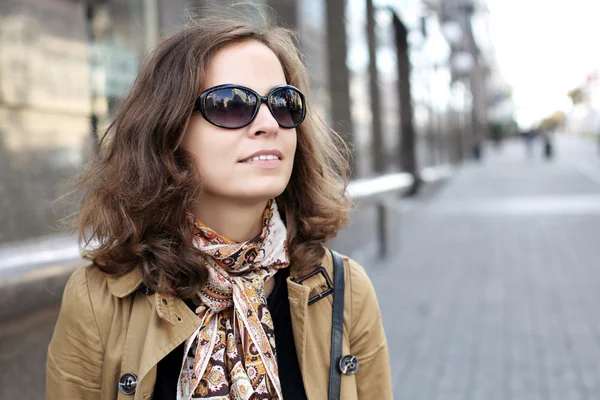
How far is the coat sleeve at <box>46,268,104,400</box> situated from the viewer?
5.63 feet

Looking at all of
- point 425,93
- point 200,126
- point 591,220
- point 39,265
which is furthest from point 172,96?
point 425,93

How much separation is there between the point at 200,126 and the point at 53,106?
304 cm

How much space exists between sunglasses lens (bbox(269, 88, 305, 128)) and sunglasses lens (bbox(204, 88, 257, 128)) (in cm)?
7

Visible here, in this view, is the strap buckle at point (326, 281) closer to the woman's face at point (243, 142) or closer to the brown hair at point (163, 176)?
the brown hair at point (163, 176)

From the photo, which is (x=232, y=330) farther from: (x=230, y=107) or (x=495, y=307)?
(x=495, y=307)

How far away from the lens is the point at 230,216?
182cm

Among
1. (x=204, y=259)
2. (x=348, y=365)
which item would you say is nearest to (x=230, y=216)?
(x=204, y=259)

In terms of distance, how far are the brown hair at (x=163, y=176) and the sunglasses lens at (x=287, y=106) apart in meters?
0.16

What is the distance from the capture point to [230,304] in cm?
178

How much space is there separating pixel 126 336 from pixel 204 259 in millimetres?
276

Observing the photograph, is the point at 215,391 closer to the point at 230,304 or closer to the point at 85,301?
the point at 230,304

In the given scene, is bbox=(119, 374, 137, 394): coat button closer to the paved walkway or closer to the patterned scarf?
the patterned scarf

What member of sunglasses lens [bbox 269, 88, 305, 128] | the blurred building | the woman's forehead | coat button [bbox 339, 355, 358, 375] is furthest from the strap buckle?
the blurred building

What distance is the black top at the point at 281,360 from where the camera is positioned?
1.75 m
